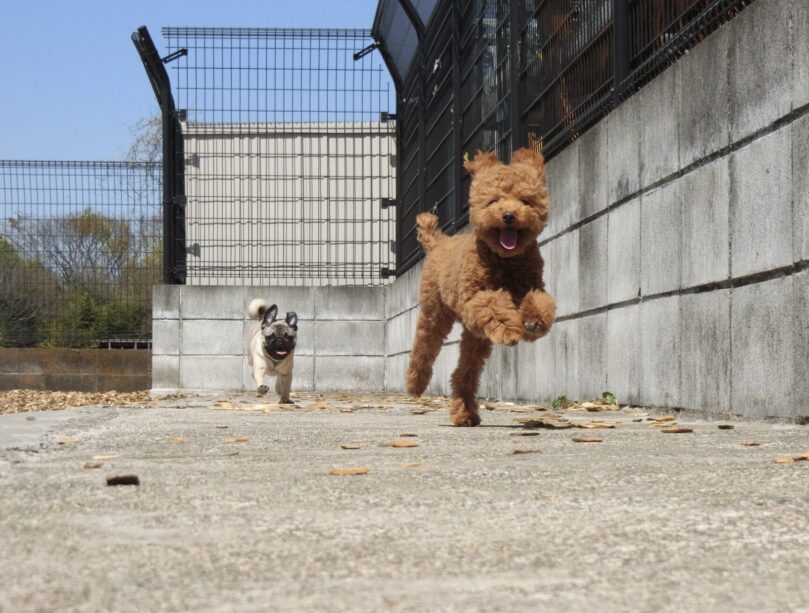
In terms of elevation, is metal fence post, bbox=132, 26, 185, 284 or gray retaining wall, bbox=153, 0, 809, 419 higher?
metal fence post, bbox=132, 26, 185, 284

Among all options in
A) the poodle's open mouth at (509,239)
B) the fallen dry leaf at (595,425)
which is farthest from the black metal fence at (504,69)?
the fallen dry leaf at (595,425)

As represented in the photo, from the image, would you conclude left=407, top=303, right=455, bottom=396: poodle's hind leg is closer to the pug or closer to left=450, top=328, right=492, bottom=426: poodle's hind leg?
left=450, top=328, right=492, bottom=426: poodle's hind leg

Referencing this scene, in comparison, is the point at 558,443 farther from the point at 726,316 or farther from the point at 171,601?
the point at 171,601

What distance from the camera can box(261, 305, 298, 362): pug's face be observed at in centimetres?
1061

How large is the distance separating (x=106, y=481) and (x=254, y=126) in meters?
12.8

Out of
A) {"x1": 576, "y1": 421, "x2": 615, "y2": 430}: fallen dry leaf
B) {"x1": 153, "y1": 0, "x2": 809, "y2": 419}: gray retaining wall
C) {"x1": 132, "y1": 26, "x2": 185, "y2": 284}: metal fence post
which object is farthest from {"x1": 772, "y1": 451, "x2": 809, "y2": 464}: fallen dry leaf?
{"x1": 132, "y1": 26, "x2": 185, "y2": 284}: metal fence post

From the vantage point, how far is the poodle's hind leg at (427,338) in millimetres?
5863

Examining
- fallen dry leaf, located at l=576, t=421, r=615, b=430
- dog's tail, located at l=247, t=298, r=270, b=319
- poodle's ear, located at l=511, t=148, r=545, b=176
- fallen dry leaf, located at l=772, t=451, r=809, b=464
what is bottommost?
fallen dry leaf, located at l=576, t=421, r=615, b=430

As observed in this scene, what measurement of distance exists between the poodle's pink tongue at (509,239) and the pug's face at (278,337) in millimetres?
6147

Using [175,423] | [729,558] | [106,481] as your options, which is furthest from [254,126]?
[729,558]

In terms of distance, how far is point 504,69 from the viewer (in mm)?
9016

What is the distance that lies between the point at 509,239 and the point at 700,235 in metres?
1.10

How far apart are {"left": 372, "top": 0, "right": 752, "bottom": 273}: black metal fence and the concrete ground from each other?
9.38 ft

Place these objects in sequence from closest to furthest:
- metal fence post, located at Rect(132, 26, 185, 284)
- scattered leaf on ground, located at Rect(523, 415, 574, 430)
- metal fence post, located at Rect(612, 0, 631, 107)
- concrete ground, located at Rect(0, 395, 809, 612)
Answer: concrete ground, located at Rect(0, 395, 809, 612), scattered leaf on ground, located at Rect(523, 415, 574, 430), metal fence post, located at Rect(612, 0, 631, 107), metal fence post, located at Rect(132, 26, 185, 284)
